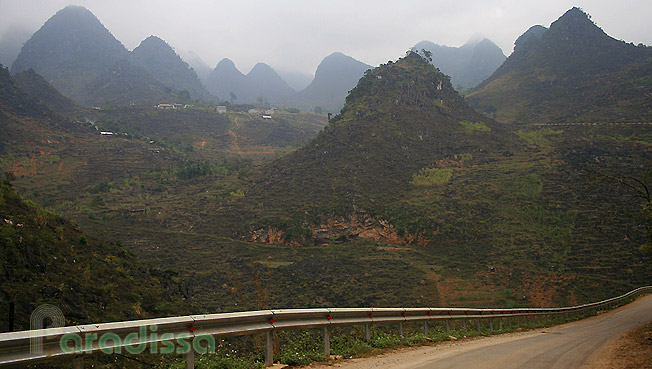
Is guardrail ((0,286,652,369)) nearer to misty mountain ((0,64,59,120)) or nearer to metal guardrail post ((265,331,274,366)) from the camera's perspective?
metal guardrail post ((265,331,274,366))

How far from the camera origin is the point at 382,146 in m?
52.7

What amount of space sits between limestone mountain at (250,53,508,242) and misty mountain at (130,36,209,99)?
120 m

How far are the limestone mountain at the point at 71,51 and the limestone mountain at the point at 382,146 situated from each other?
342 feet

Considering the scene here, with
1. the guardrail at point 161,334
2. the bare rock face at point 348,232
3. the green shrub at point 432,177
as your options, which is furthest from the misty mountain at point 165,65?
the guardrail at point 161,334

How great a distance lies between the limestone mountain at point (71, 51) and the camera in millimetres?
142625

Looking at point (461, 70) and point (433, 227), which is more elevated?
point (461, 70)

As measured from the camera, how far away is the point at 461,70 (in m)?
194

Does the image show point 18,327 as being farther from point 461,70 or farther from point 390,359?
point 461,70

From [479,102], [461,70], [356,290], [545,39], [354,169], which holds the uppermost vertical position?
[461,70]

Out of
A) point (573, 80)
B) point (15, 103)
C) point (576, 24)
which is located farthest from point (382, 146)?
point (576, 24)

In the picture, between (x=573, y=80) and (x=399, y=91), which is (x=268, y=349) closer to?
(x=399, y=91)

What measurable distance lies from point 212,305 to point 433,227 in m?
20.4

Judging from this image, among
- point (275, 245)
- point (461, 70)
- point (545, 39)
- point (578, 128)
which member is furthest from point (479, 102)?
point (461, 70)

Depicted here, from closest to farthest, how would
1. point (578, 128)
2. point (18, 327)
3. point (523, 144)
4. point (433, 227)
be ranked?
point (18, 327) → point (433, 227) → point (523, 144) → point (578, 128)
